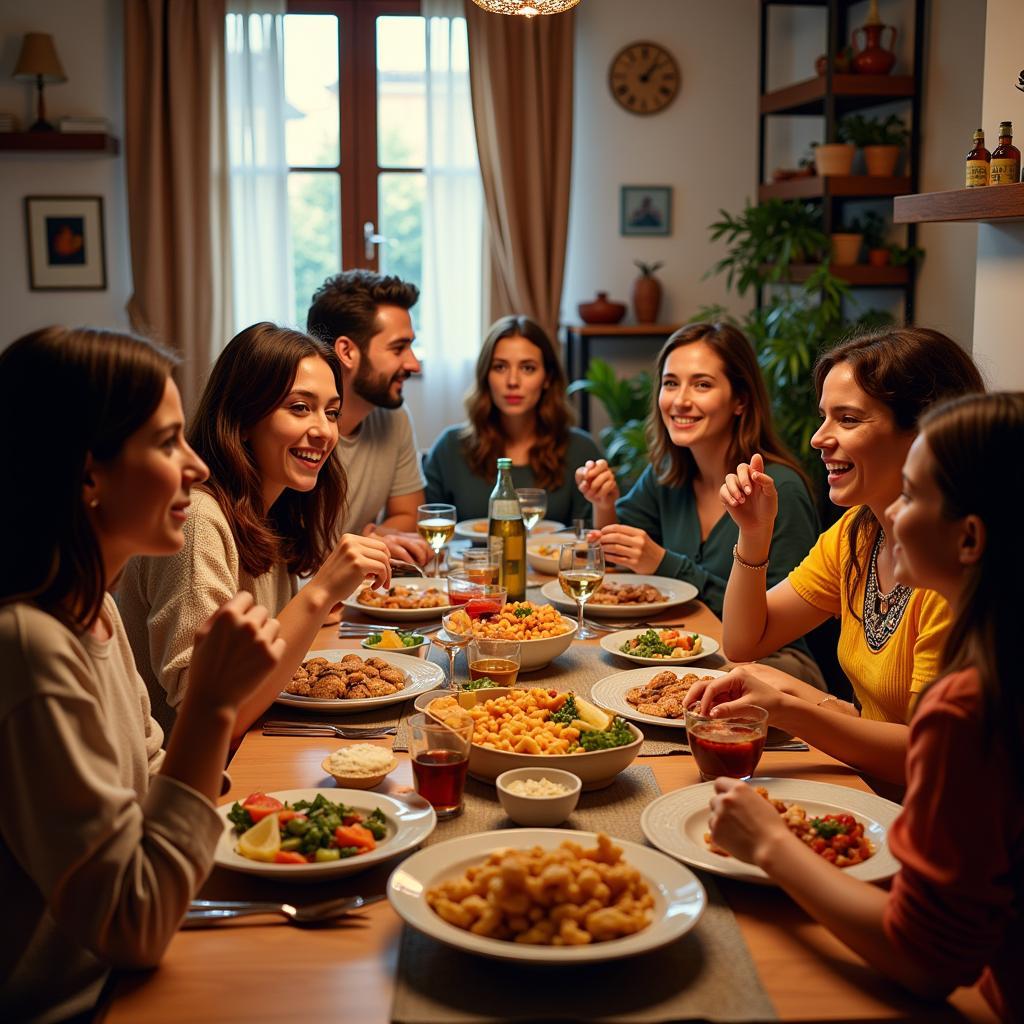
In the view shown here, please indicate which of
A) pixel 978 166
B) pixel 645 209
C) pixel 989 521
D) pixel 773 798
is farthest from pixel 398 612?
pixel 645 209

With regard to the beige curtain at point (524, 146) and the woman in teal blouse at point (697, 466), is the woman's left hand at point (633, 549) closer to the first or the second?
the woman in teal blouse at point (697, 466)

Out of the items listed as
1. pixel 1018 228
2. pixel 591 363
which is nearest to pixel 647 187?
pixel 591 363

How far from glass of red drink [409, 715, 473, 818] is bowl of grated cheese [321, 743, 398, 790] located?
9cm

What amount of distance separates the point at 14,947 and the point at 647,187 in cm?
552

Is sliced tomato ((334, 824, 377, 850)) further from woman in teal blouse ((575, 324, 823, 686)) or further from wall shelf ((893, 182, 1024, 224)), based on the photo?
wall shelf ((893, 182, 1024, 224))

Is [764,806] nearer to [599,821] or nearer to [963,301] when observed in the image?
[599,821]

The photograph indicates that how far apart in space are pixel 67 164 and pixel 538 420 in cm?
335

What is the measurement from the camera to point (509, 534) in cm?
260

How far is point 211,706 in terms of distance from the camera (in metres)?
1.22

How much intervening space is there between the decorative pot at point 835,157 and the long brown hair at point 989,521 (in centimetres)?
393

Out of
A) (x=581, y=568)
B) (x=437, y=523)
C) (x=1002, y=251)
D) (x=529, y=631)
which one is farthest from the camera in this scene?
(x=1002, y=251)

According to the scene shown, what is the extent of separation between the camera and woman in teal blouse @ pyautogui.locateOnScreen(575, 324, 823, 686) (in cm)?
285

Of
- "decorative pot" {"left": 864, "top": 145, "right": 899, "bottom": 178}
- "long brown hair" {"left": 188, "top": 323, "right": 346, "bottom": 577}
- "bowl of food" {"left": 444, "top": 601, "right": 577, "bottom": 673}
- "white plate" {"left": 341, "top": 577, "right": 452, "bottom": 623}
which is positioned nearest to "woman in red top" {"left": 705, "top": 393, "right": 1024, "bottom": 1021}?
"bowl of food" {"left": 444, "top": 601, "right": 577, "bottom": 673}

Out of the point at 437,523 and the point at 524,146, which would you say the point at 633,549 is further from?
the point at 524,146
